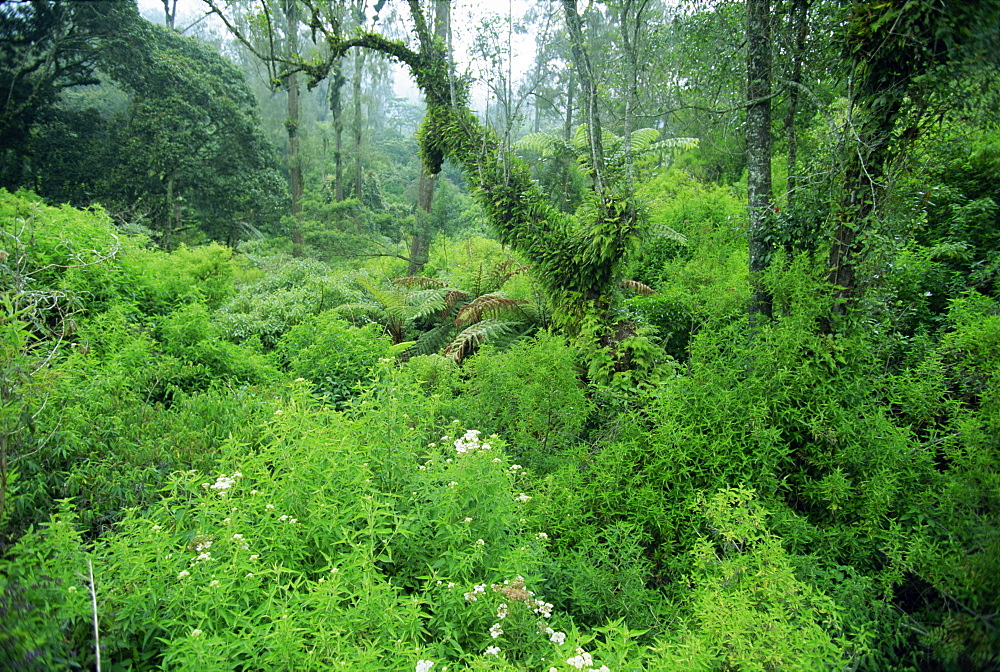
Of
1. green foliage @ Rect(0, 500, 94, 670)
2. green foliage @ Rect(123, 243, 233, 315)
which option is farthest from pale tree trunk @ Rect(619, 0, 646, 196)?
green foliage @ Rect(123, 243, 233, 315)

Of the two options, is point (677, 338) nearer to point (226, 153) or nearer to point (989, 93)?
point (989, 93)

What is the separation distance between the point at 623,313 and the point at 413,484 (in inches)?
146

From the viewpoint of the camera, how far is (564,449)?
454 cm

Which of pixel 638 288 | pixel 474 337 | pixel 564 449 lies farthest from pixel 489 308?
pixel 564 449

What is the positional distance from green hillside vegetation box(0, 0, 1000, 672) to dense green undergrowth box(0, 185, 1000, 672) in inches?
0.9

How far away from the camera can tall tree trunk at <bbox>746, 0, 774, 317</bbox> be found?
208 inches

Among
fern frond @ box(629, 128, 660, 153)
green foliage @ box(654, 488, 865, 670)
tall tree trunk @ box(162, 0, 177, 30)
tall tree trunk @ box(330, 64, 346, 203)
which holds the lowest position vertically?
green foliage @ box(654, 488, 865, 670)

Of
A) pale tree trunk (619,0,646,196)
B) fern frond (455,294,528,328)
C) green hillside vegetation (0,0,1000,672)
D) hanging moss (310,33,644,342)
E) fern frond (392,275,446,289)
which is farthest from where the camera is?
fern frond (392,275,446,289)

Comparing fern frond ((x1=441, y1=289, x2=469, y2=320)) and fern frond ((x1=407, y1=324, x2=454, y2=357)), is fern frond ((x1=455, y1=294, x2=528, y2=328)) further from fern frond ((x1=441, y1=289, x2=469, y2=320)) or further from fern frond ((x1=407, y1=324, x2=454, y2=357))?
fern frond ((x1=441, y1=289, x2=469, y2=320))

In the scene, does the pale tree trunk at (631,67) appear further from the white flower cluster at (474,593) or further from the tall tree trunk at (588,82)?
the white flower cluster at (474,593)

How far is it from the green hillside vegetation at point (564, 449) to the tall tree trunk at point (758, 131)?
106 millimetres

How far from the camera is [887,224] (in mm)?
3844

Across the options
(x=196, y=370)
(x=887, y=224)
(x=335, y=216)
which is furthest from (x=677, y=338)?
(x=335, y=216)

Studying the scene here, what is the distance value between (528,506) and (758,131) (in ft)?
14.8
